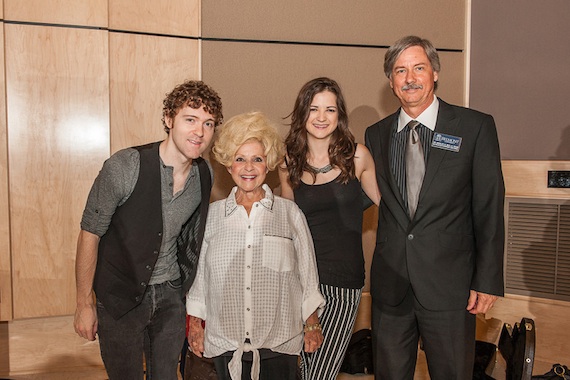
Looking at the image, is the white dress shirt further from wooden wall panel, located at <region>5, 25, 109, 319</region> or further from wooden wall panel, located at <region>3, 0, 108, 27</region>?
wooden wall panel, located at <region>3, 0, 108, 27</region>

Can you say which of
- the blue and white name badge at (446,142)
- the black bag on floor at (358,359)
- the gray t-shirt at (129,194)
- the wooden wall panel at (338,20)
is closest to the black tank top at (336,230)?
the blue and white name badge at (446,142)

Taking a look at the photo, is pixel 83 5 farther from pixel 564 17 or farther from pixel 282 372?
pixel 564 17

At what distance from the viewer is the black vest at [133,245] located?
1981 mm

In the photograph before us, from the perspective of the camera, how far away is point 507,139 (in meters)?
3.95

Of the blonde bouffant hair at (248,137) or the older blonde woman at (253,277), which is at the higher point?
the blonde bouffant hair at (248,137)

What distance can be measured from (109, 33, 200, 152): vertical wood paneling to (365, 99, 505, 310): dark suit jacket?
191 centimetres

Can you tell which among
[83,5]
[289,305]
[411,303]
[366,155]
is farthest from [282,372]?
[83,5]

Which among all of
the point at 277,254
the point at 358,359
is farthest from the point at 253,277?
the point at 358,359

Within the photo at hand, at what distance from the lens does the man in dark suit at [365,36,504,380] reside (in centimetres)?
208

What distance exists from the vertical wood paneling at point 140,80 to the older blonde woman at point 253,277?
1.56m

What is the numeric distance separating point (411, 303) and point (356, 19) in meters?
2.39

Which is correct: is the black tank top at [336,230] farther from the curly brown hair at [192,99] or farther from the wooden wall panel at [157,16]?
the wooden wall panel at [157,16]

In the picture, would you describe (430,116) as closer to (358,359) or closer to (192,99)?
(192,99)

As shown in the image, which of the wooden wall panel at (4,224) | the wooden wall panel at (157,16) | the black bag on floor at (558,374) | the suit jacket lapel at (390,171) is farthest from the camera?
the wooden wall panel at (157,16)
